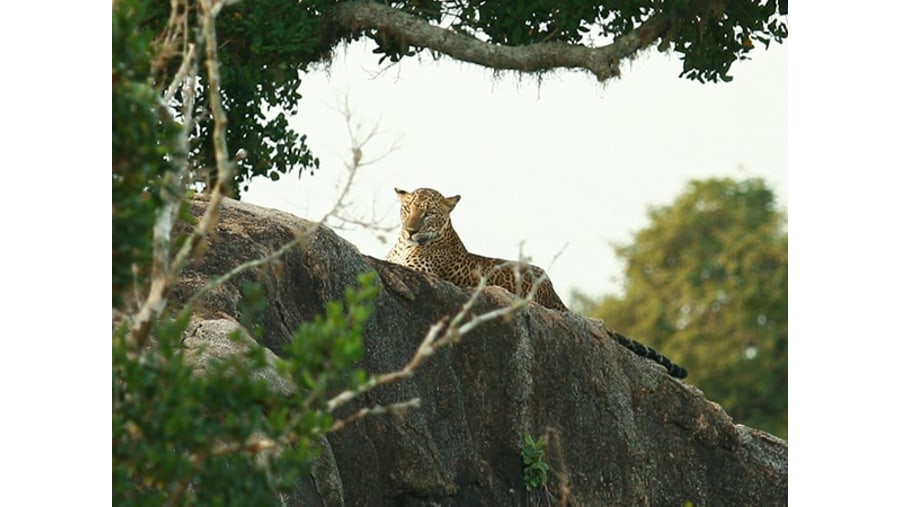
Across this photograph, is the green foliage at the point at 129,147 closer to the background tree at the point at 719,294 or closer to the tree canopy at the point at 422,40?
the tree canopy at the point at 422,40

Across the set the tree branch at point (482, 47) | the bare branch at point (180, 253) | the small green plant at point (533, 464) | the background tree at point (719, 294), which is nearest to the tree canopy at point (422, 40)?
the tree branch at point (482, 47)

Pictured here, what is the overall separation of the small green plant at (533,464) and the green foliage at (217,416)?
612cm

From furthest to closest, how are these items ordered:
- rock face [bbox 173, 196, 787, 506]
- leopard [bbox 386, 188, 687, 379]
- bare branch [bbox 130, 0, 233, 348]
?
leopard [bbox 386, 188, 687, 379], rock face [bbox 173, 196, 787, 506], bare branch [bbox 130, 0, 233, 348]

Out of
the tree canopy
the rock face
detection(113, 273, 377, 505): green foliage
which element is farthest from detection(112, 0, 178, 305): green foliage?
the tree canopy

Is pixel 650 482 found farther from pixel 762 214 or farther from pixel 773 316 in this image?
pixel 762 214

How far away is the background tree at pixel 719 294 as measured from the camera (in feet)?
154

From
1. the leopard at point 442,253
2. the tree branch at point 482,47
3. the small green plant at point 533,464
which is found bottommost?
the small green plant at point 533,464

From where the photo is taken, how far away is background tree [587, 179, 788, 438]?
46.8 metres

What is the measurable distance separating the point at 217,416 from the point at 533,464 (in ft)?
20.4

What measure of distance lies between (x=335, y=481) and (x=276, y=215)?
2.54 metres

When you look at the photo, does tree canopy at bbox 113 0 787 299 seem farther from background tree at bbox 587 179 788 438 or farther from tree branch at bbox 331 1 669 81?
background tree at bbox 587 179 788 438

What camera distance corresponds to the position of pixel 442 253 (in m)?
14.4

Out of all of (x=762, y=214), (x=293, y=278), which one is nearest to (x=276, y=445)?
(x=293, y=278)

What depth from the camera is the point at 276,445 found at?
21.0 feet
